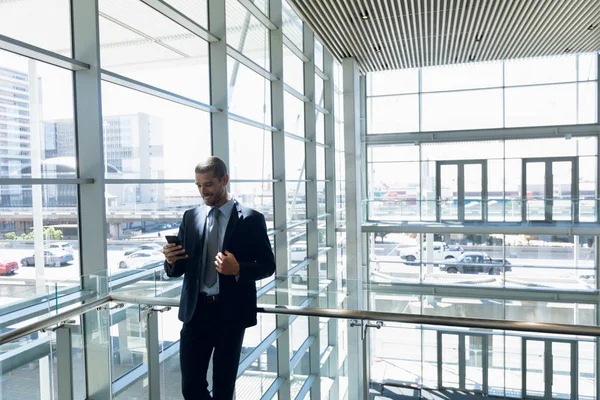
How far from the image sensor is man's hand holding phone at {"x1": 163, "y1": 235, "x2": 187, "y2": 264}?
2125mm

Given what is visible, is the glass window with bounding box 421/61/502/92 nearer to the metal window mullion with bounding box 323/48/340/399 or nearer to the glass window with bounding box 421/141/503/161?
the glass window with bounding box 421/141/503/161

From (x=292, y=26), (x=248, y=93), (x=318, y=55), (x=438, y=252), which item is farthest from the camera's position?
(x=438, y=252)

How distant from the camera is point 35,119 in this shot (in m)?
4.18

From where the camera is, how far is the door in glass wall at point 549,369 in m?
2.47

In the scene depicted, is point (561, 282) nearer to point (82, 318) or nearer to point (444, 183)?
point (444, 183)

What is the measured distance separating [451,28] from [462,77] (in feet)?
23.9

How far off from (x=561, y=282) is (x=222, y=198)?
49.9 ft

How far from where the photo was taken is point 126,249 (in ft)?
17.6

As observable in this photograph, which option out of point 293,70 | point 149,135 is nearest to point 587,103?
point 293,70

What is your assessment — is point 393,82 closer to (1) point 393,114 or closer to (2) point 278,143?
(1) point 393,114

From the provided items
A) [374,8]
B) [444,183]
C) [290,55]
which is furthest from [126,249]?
[444,183]

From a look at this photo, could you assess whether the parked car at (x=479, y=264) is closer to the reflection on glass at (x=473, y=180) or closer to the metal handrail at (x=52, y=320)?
the reflection on glass at (x=473, y=180)

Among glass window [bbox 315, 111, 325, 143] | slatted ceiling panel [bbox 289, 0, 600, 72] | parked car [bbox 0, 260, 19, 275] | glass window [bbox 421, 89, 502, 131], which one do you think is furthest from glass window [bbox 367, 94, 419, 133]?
parked car [bbox 0, 260, 19, 275]

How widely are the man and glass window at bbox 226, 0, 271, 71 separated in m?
6.70
